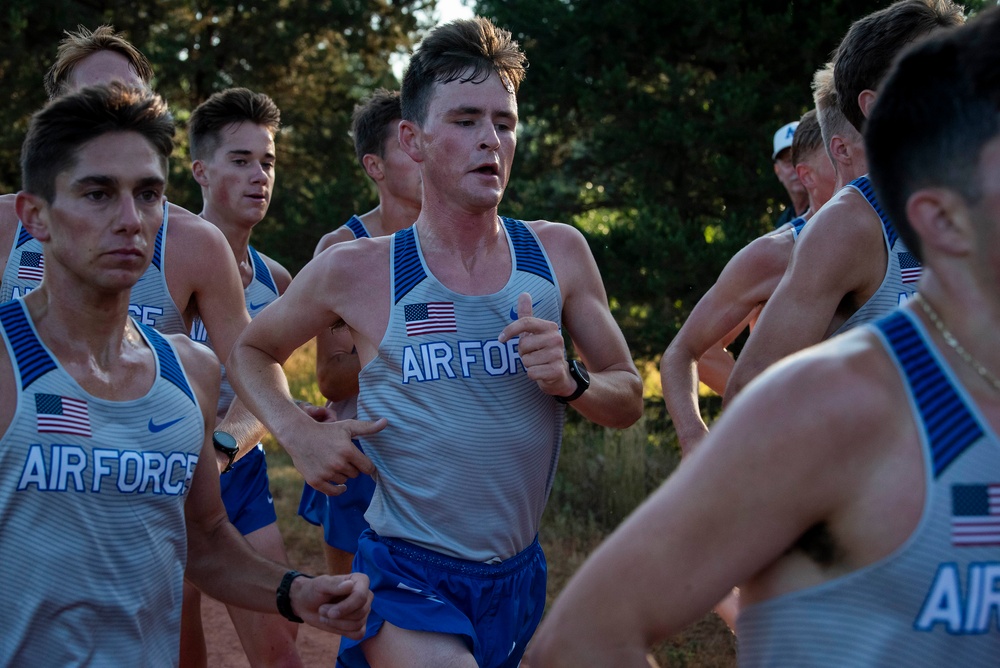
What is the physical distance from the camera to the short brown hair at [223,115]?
5.98 metres

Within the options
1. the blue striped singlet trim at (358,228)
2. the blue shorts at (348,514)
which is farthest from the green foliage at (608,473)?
the blue striped singlet trim at (358,228)

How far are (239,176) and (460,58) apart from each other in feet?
7.83

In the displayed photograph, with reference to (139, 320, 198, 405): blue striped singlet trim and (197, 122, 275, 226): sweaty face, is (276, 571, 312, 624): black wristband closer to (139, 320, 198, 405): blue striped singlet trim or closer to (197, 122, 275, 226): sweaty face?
(139, 320, 198, 405): blue striped singlet trim

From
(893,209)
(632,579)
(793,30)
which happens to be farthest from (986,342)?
(793,30)

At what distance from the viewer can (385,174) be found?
19.6 ft

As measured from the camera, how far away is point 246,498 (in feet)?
16.7

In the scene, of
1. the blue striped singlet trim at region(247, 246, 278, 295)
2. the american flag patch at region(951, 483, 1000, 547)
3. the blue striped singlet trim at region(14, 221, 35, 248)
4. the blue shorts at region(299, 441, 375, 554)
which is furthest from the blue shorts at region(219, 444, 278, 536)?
the american flag patch at region(951, 483, 1000, 547)

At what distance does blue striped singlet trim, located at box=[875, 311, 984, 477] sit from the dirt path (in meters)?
5.49

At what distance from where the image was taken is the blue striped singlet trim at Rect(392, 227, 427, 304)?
3619 mm

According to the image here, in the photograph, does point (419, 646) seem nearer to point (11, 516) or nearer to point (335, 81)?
point (11, 516)

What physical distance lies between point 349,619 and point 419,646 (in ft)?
1.83

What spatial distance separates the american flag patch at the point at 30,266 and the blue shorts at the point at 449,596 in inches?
69.2

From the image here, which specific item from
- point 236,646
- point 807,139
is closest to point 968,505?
point 807,139

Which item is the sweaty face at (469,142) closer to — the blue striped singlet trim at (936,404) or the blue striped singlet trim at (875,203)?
the blue striped singlet trim at (875,203)
